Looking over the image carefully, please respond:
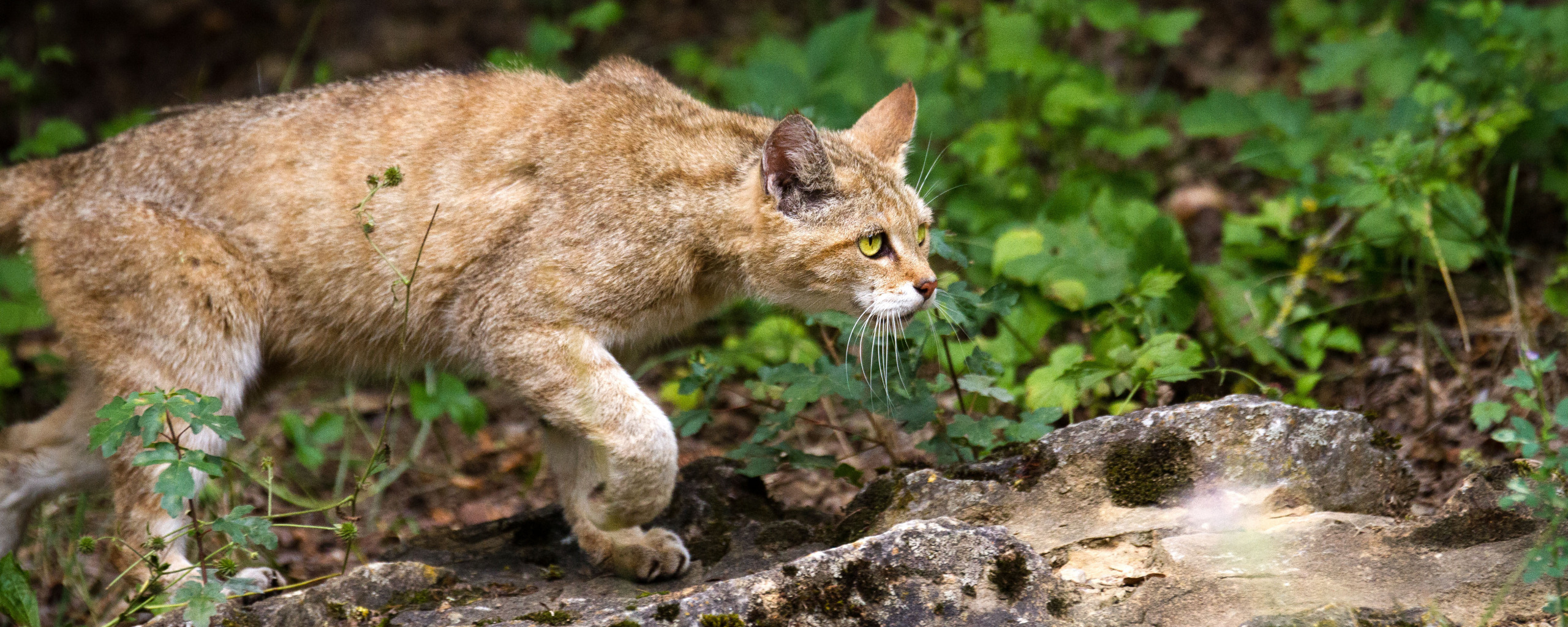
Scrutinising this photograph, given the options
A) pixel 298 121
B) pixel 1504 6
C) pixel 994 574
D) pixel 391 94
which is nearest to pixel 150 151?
pixel 298 121

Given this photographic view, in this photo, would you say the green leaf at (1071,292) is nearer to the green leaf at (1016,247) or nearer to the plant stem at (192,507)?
the green leaf at (1016,247)

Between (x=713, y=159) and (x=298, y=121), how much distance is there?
6.08 ft

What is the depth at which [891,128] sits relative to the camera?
16.6ft

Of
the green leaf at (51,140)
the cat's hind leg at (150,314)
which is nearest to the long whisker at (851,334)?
the cat's hind leg at (150,314)

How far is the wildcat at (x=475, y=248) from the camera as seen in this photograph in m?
4.47

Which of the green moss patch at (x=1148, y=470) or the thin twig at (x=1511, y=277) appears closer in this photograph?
the green moss patch at (x=1148, y=470)

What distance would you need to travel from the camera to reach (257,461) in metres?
6.41

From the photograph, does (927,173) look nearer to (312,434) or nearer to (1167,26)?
(1167,26)

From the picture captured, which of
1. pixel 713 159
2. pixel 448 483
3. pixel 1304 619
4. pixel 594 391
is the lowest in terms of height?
pixel 448 483

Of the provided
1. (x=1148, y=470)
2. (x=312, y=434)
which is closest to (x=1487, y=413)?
(x=1148, y=470)

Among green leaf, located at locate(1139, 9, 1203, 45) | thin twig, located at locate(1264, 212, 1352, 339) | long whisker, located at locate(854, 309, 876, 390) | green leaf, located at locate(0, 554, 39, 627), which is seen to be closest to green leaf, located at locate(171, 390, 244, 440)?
green leaf, located at locate(0, 554, 39, 627)

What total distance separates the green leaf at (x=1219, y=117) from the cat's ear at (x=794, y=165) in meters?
3.11

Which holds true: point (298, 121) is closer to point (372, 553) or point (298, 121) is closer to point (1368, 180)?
point (372, 553)

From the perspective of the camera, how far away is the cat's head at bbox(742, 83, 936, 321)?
4418 mm
